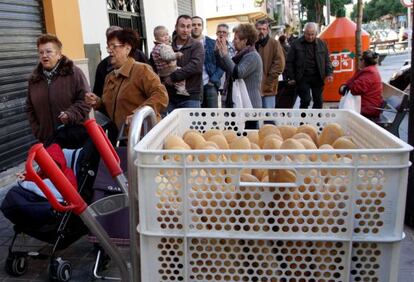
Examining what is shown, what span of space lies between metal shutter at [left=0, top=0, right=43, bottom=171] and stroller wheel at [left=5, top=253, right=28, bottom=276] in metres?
3.10

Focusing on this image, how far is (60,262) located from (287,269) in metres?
2.35

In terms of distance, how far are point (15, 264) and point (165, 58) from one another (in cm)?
292

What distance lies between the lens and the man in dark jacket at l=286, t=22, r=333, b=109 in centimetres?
814

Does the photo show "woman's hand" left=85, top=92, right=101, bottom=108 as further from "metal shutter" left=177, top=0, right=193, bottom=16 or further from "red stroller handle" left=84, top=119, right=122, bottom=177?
"metal shutter" left=177, top=0, right=193, bottom=16

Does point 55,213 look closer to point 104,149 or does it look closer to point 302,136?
point 104,149

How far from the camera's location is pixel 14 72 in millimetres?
6816

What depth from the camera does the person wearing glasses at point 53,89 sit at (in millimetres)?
4129

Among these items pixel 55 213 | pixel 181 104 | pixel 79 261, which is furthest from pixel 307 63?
pixel 55 213

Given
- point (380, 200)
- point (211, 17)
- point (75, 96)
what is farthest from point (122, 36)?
point (211, 17)

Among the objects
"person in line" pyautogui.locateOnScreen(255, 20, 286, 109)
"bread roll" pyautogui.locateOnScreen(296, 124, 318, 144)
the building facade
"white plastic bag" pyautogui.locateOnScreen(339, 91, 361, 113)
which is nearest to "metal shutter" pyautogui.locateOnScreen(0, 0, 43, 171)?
the building facade

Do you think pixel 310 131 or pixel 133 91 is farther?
pixel 133 91

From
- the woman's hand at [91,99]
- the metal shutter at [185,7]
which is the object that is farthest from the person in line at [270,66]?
the metal shutter at [185,7]

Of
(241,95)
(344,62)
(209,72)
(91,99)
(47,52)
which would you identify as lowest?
(344,62)

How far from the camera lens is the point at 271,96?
7301 millimetres
